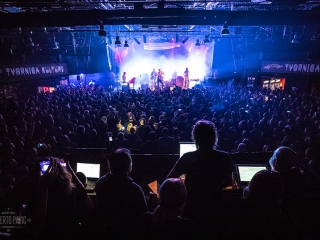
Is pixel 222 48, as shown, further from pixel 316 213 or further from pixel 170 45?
pixel 316 213

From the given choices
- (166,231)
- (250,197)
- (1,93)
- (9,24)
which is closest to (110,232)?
(166,231)

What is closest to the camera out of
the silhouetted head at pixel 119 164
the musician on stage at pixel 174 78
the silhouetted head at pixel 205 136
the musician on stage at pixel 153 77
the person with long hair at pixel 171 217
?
the person with long hair at pixel 171 217

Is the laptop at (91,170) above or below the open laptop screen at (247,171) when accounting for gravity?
below

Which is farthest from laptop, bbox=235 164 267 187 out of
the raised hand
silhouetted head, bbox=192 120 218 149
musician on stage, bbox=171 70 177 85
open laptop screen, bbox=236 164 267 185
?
musician on stage, bbox=171 70 177 85

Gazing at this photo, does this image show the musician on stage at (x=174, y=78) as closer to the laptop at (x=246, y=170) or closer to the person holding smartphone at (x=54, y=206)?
the laptop at (x=246, y=170)

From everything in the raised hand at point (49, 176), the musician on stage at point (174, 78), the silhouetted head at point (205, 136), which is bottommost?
the musician on stage at point (174, 78)

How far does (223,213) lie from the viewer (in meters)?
2.63

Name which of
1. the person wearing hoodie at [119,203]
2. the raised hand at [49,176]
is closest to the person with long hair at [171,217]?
the person wearing hoodie at [119,203]

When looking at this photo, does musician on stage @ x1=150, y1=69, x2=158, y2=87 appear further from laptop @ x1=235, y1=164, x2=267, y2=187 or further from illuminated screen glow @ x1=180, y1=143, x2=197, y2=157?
laptop @ x1=235, y1=164, x2=267, y2=187

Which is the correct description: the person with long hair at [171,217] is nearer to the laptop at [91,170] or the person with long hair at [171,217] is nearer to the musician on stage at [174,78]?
the laptop at [91,170]

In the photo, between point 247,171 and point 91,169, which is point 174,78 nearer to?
point 91,169

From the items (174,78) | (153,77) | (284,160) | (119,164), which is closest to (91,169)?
(119,164)

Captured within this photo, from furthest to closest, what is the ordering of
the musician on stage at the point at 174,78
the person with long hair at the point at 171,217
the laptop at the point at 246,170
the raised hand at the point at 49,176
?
the musician on stage at the point at 174,78, the laptop at the point at 246,170, the raised hand at the point at 49,176, the person with long hair at the point at 171,217

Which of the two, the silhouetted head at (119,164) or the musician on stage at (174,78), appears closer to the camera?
the silhouetted head at (119,164)
